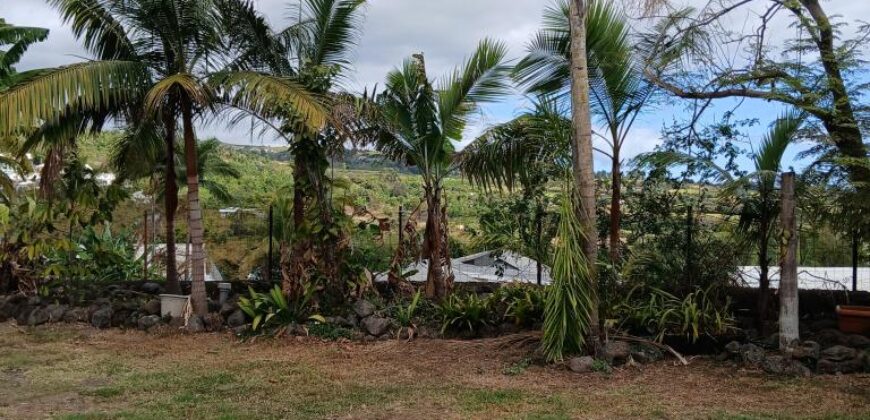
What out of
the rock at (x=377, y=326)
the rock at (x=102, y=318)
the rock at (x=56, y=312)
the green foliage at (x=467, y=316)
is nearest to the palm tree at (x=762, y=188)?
the green foliage at (x=467, y=316)

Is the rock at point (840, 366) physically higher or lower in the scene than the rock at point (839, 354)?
lower

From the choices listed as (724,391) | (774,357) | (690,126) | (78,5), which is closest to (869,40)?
(690,126)

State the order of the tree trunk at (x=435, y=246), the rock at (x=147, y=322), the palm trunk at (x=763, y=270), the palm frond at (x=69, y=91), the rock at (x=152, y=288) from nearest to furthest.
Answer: the palm trunk at (x=763, y=270) → the palm frond at (x=69, y=91) → the rock at (x=147, y=322) → the tree trunk at (x=435, y=246) → the rock at (x=152, y=288)

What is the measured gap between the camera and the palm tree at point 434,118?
9578 millimetres

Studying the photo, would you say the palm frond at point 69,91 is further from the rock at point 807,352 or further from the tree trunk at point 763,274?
the rock at point 807,352

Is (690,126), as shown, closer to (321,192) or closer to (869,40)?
(869,40)

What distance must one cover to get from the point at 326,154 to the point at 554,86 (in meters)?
3.12

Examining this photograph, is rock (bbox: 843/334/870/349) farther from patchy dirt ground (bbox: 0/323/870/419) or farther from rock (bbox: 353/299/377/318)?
rock (bbox: 353/299/377/318)

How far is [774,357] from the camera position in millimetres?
6949

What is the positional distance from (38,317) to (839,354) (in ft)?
32.8

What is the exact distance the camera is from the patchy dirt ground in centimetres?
577

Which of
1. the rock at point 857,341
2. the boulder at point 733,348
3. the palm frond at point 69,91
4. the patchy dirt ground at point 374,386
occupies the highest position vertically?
the palm frond at point 69,91

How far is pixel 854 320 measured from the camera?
7695 mm

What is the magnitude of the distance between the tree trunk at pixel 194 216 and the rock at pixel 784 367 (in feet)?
22.5
